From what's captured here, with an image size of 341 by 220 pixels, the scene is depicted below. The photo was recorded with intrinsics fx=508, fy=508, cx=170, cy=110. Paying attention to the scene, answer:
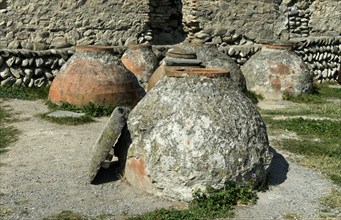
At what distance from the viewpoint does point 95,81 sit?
26.9 ft

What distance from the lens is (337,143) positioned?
6.87 metres

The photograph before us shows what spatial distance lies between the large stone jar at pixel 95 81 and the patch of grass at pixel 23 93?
152cm

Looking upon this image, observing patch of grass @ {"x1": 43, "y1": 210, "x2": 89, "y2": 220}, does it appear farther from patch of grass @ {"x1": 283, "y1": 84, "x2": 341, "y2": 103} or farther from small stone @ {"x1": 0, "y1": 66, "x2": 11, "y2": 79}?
patch of grass @ {"x1": 283, "y1": 84, "x2": 341, "y2": 103}

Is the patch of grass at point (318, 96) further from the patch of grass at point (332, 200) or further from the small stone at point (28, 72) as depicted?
the patch of grass at point (332, 200)

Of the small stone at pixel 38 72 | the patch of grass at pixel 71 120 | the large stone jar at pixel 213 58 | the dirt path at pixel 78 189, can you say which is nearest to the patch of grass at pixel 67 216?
the dirt path at pixel 78 189

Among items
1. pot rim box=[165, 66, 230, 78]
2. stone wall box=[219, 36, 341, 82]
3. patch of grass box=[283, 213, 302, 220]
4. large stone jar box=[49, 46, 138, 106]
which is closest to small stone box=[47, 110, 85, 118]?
large stone jar box=[49, 46, 138, 106]

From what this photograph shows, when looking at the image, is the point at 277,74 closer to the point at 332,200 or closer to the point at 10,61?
the point at 10,61

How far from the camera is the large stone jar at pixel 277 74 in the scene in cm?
1070

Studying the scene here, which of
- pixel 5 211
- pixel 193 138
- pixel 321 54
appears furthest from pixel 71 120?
pixel 321 54

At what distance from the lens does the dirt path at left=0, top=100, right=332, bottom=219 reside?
4301 mm

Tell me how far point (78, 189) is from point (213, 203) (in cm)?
131

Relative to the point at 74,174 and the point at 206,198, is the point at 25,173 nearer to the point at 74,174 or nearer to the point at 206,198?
the point at 74,174

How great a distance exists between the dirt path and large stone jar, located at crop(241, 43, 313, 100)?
488cm

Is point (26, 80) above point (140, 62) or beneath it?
beneath
